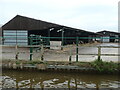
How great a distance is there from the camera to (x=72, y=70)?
7.09m

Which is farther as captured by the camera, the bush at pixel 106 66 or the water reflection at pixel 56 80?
the bush at pixel 106 66

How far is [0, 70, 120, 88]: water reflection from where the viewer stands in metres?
5.40

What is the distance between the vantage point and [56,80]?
238 inches

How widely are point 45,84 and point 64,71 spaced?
1784 mm

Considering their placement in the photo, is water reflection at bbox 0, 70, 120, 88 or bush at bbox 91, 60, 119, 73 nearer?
water reflection at bbox 0, 70, 120, 88

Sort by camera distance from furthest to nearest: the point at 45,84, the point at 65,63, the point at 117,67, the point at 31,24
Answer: the point at 31,24 → the point at 65,63 → the point at 117,67 → the point at 45,84

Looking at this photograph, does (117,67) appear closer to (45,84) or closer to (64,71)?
(64,71)

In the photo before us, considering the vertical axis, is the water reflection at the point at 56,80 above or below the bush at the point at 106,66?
below

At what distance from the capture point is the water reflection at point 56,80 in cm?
540

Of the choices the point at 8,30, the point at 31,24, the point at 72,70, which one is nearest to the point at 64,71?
the point at 72,70

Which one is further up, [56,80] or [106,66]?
[106,66]

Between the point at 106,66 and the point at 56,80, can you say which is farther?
the point at 106,66

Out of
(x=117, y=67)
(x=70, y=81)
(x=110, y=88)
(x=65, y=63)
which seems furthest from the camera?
(x=65, y=63)

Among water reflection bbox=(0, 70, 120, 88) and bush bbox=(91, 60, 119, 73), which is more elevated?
bush bbox=(91, 60, 119, 73)
